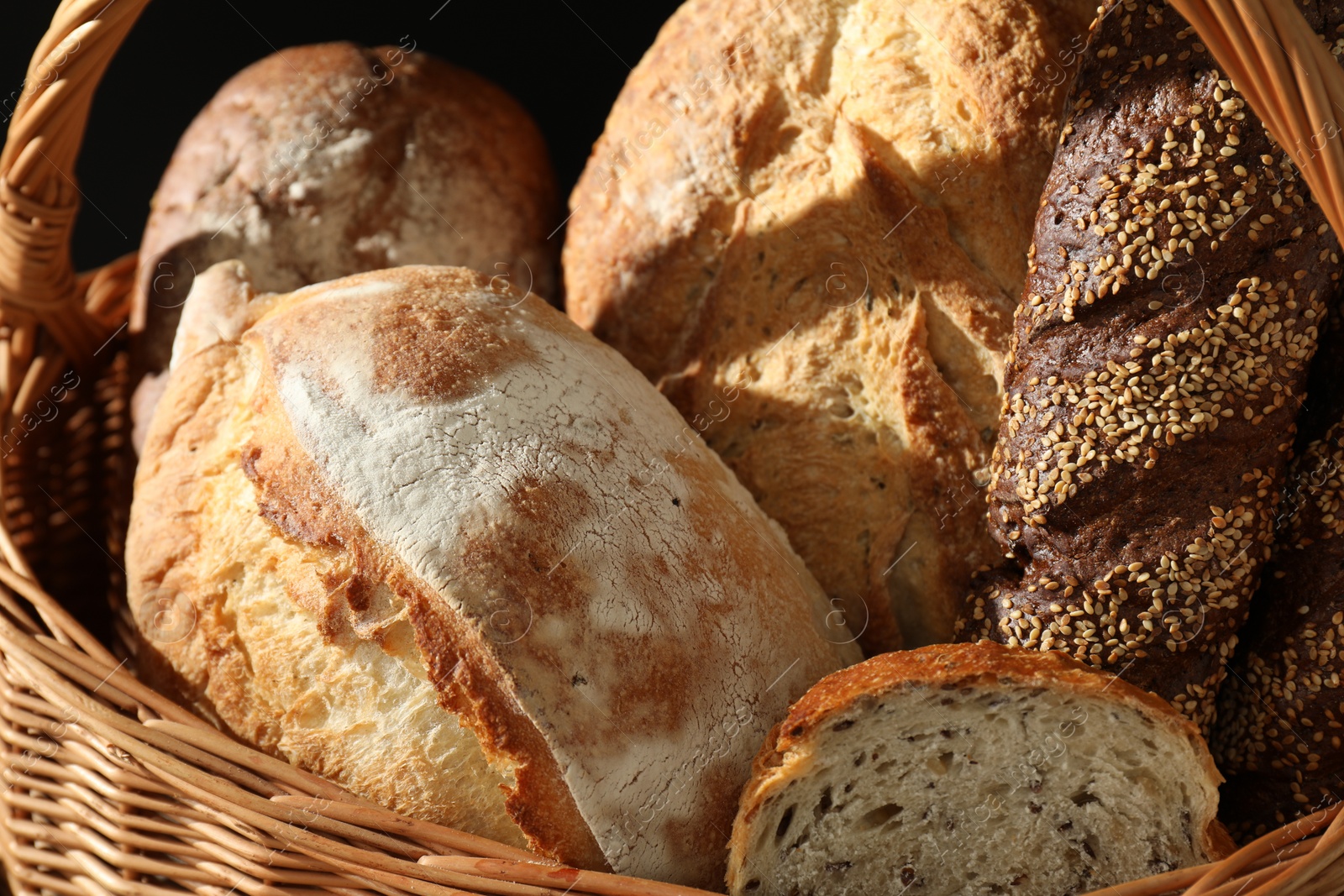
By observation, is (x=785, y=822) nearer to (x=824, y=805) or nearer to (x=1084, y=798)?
(x=824, y=805)

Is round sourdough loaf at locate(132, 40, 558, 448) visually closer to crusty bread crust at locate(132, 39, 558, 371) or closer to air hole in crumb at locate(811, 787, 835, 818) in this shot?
crusty bread crust at locate(132, 39, 558, 371)

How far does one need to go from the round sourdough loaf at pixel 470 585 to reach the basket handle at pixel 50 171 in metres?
0.45

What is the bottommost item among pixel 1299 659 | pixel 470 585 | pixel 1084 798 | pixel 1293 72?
pixel 1299 659

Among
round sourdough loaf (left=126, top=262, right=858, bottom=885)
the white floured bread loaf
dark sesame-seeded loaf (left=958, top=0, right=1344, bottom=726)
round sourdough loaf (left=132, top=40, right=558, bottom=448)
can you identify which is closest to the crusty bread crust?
round sourdough loaf (left=132, top=40, right=558, bottom=448)

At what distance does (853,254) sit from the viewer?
181 cm

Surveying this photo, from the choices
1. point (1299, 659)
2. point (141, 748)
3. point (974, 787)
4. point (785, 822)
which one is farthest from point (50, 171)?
point (1299, 659)

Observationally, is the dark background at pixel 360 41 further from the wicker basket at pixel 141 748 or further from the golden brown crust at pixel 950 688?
the golden brown crust at pixel 950 688

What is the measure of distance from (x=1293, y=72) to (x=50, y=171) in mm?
1761

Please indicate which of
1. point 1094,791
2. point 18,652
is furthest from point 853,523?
point 18,652

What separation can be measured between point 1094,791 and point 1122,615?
274mm

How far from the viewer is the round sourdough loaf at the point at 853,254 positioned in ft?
5.63

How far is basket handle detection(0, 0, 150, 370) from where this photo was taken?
1.59 meters

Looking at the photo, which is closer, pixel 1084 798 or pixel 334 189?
pixel 1084 798

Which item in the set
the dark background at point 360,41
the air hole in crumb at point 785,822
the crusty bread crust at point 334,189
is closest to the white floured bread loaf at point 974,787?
the air hole in crumb at point 785,822
